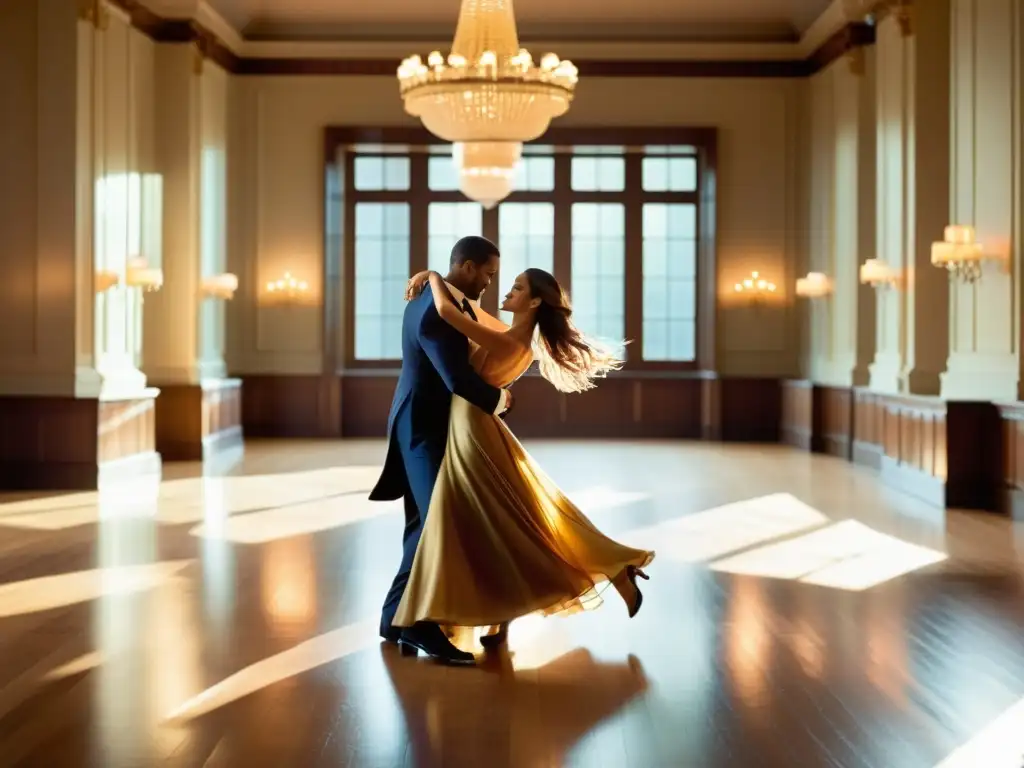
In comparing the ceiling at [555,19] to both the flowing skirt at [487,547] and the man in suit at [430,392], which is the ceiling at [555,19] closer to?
the man in suit at [430,392]

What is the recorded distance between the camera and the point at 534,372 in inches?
716

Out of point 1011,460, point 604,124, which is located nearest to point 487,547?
point 1011,460

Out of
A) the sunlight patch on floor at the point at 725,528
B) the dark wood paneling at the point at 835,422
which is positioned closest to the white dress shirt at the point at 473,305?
the sunlight patch on floor at the point at 725,528

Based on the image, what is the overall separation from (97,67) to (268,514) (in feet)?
15.3

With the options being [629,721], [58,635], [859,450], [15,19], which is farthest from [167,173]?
[629,721]

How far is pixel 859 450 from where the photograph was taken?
14297 millimetres

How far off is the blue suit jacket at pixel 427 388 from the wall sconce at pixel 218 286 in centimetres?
1031

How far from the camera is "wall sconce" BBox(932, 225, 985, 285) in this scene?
423 inches

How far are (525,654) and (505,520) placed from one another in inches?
21.8

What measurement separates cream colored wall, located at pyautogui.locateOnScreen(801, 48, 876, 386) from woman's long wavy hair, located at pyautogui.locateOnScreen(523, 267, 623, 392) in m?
9.89

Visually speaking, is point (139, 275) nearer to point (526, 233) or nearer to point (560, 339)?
point (526, 233)

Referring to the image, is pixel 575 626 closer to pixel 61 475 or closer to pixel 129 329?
pixel 61 475

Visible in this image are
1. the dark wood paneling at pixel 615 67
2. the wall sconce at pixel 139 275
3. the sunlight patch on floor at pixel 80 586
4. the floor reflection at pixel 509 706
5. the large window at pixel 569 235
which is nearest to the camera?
the floor reflection at pixel 509 706

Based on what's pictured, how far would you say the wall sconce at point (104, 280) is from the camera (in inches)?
468
